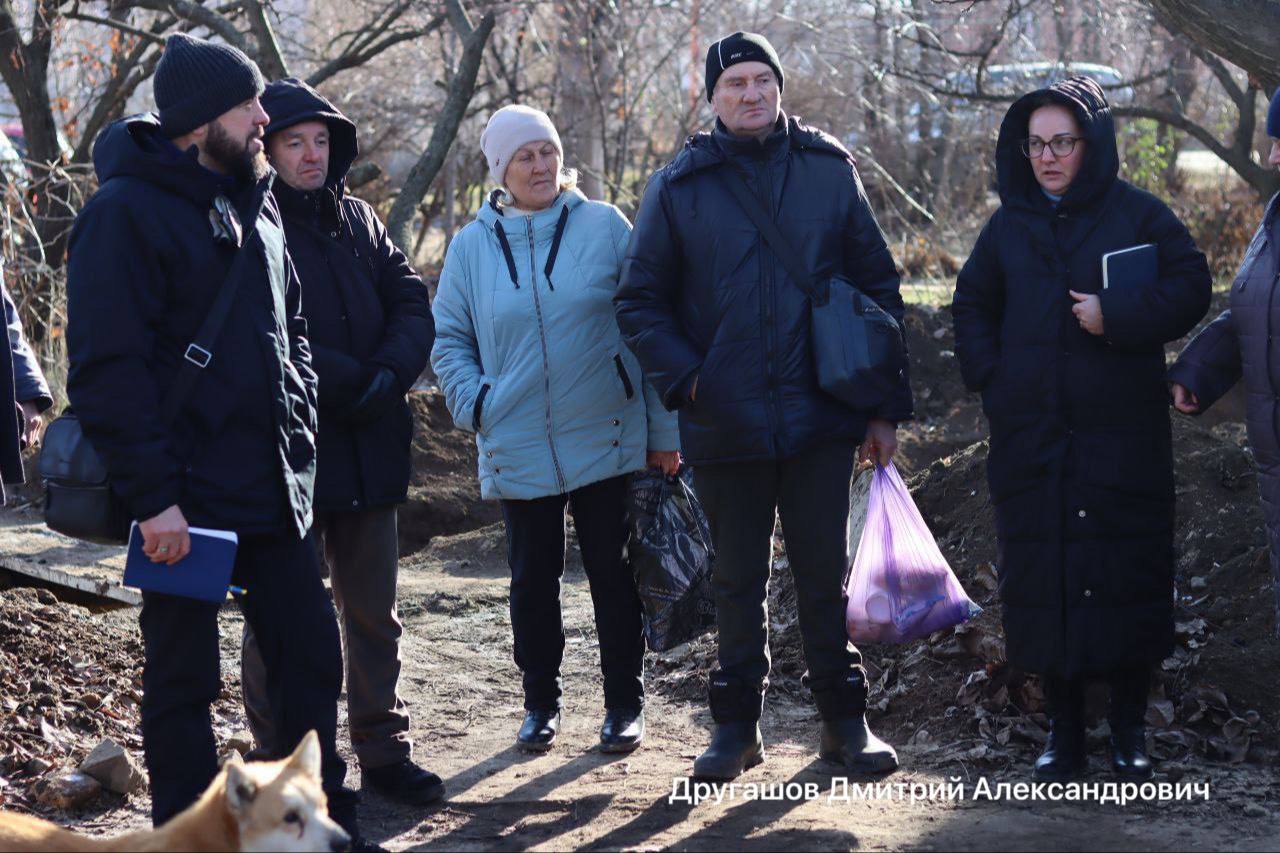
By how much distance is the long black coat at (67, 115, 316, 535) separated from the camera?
3.52 m

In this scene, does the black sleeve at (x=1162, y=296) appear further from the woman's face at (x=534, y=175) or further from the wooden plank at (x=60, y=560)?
the wooden plank at (x=60, y=560)

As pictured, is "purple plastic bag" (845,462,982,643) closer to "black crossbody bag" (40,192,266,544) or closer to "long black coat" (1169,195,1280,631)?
"long black coat" (1169,195,1280,631)

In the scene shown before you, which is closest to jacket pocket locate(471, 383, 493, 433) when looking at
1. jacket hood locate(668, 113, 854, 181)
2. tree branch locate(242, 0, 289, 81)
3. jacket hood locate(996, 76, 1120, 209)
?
jacket hood locate(668, 113, 854, 181)

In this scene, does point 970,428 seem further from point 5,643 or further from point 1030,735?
point 5,643

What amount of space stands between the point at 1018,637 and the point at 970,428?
243 inches

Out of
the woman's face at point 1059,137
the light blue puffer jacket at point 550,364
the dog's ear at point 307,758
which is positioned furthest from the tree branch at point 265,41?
the dog's ear at point 307,758

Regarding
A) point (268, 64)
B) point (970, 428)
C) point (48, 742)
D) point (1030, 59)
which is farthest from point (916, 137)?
point (48, 742)

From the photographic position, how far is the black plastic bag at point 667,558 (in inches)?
200

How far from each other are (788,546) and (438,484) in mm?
5700

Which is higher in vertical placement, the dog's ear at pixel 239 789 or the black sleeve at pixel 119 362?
the black sleeve at pixel 119 362

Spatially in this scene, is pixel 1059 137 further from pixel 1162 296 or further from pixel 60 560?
pixel 60 560

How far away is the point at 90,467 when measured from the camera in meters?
3.59

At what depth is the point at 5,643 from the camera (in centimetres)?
568

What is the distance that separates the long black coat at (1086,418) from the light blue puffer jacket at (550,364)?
1.21m
